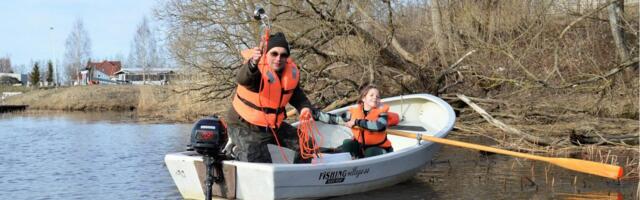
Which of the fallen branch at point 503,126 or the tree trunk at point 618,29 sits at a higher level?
the tree trunk at point 618,29

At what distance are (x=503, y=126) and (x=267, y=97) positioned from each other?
6659mm

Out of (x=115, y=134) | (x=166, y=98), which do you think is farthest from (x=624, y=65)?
(x=166, y=98)

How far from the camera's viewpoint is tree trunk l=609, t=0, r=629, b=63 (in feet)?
37.5

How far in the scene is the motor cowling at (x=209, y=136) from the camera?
5.96 m

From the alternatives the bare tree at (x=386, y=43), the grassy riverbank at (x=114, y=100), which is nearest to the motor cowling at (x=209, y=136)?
the bare tree at (x=386, y=43)

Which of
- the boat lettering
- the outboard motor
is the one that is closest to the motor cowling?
the outboard motor

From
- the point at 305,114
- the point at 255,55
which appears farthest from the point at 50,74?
the point at 255,55

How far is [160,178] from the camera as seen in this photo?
936 centimetres

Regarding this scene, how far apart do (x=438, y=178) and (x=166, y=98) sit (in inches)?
738

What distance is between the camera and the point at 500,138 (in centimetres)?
1245

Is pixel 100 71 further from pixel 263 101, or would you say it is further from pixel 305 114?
pixel 263 101

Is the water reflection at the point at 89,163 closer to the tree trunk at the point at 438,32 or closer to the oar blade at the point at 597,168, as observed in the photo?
the oar blade at the point at 597,168

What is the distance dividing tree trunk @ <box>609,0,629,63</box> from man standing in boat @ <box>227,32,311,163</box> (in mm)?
6798

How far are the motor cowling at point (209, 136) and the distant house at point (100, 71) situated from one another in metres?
61.6
